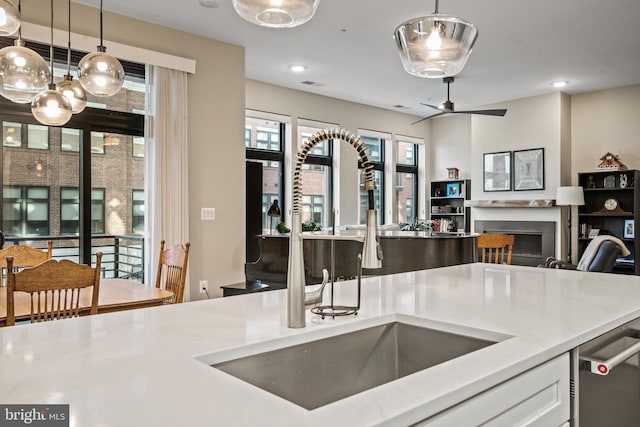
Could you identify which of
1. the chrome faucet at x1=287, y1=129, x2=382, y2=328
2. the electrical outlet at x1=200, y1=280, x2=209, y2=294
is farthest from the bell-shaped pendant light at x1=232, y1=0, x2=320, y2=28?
the electrical outlet at x1=200, y1=280, x2=209, y2=294

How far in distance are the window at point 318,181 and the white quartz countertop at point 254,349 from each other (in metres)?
5.80

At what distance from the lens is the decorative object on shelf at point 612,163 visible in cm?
692

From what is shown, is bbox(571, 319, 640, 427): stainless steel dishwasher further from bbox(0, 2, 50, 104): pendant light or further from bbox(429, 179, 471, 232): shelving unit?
bbox(429, 179, 471, 232): shelving unit

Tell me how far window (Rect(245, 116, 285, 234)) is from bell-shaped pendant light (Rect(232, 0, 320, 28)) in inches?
215

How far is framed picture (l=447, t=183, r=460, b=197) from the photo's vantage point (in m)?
8.90

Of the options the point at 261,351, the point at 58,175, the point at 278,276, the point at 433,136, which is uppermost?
the point at 433,136

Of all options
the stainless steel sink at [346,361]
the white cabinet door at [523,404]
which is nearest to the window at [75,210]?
the stainless steel sink at [346,361]

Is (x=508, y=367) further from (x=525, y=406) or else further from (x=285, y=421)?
(x=285, y=421)

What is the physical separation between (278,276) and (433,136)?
19.2 feet

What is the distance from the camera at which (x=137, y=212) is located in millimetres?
4656

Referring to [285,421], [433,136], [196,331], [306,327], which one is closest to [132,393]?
[285,421]

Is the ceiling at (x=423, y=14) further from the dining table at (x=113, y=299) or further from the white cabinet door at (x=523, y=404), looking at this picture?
the white cabinet door at (x=523, y=404)

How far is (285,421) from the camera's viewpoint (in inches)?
28.0

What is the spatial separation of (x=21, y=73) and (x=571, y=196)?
6.66m
